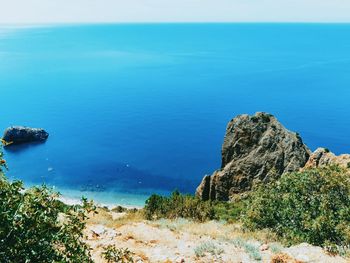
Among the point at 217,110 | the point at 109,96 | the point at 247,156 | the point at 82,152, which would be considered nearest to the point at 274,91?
the point at 217,110

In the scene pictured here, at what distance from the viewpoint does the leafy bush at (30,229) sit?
8.91m

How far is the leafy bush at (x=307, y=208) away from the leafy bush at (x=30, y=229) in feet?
45.8

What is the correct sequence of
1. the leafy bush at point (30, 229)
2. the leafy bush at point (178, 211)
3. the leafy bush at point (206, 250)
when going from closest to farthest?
the leafy bush at point (30, 229) → the leafy bush at point (206, 250) → the leafy bush at point (178, 211)

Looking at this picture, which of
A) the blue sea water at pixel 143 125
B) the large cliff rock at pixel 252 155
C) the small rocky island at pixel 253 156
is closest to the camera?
the small rocky island at pixel 253 156

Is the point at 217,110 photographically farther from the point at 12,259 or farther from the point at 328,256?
the point at 12,259

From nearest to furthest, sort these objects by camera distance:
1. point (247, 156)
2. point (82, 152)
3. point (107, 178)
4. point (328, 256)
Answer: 1. point (328, 256)
2. point (247, 156)
3. point (107, 178)
4. point (82, 152)

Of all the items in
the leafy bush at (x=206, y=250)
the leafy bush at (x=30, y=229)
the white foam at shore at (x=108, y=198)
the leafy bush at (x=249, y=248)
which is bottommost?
the leafy bush at (x=30, y=229)

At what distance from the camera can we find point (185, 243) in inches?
738

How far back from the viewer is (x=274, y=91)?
175250mm

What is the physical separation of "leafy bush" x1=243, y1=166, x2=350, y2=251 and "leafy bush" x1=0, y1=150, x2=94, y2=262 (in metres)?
14.0

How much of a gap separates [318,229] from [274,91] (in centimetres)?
16151

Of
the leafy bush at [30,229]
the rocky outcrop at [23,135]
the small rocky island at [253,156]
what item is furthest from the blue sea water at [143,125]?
the leafy bush at [30,229]

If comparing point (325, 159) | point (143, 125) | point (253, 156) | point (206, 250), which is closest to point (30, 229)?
point (206, 250)

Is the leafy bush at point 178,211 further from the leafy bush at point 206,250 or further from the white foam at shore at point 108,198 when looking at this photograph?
the white foam at shore at point 108,198
